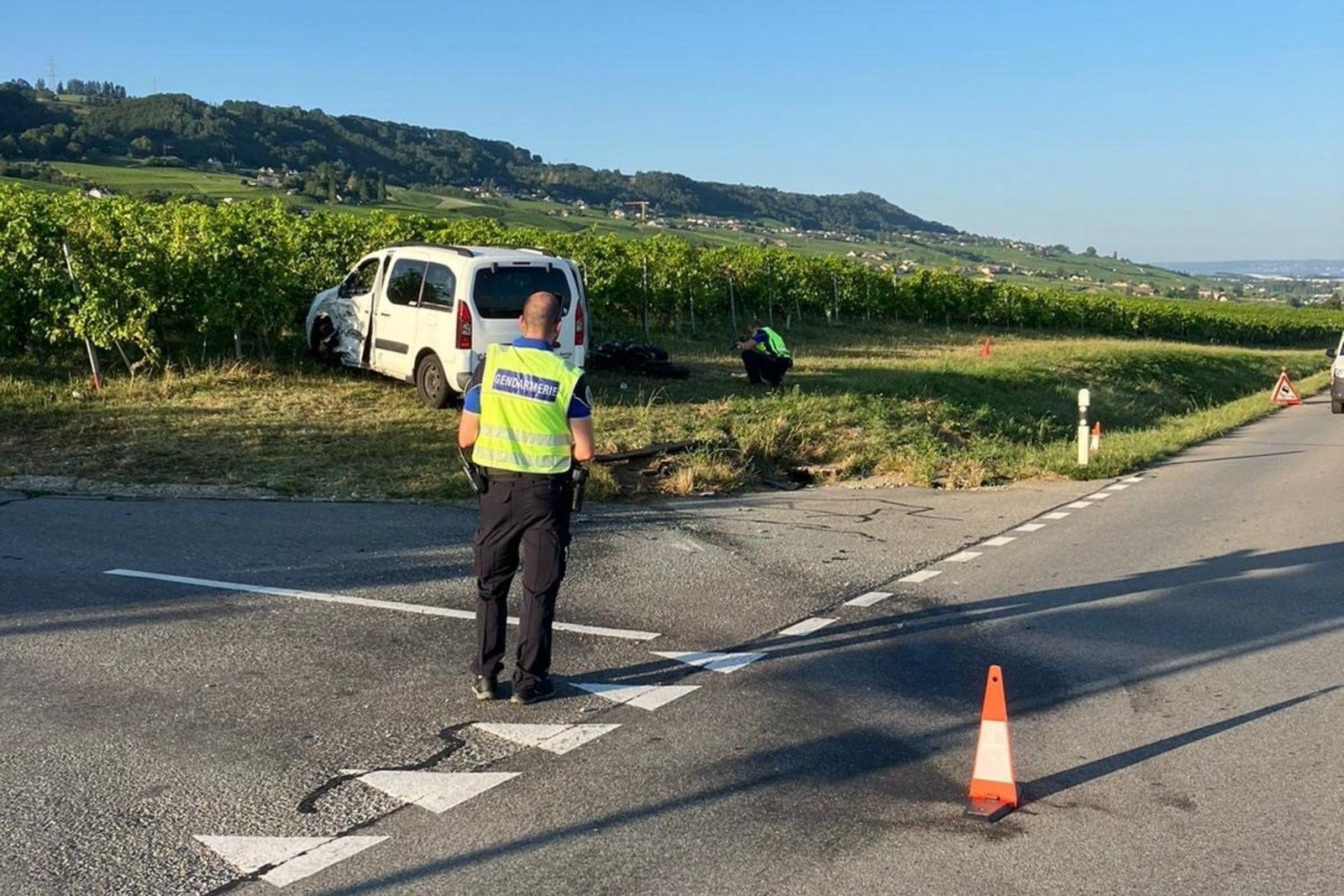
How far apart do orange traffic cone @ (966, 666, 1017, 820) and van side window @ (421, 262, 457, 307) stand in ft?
36.9

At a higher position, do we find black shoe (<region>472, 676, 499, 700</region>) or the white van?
the white van

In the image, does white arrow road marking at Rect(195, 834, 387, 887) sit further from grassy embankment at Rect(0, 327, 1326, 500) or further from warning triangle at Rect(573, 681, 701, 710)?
grassy embankment at Rect(0, 327, 1326, 500)

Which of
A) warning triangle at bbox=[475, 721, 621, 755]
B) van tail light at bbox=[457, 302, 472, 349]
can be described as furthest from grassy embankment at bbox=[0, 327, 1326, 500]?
warning triangle at bbox=[475, 721, 621, 755]

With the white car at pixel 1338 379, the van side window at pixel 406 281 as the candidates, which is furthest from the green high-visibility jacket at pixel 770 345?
the white car at pixel 1338 379

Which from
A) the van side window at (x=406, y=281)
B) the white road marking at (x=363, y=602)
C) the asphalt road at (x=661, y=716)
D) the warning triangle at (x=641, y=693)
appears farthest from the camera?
the van side window at (x=406, y=281)

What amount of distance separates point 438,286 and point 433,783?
440 inches

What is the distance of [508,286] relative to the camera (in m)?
15.3

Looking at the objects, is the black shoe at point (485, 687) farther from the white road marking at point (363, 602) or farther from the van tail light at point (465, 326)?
the van tail light at point (465, 326)

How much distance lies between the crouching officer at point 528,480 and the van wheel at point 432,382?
945 centimetres

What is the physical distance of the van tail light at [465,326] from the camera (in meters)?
15.0

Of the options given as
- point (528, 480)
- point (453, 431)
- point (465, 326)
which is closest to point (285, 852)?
point (528, 480)

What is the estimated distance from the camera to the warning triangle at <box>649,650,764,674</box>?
6.89m

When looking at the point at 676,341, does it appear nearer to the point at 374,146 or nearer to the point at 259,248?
the point at 259,248

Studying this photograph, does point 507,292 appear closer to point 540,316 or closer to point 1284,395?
point 540,316
